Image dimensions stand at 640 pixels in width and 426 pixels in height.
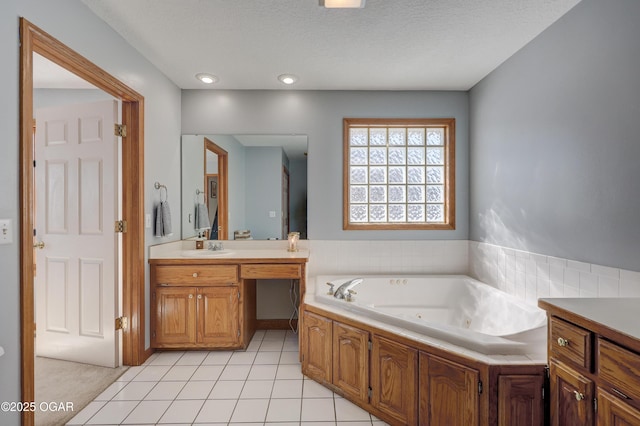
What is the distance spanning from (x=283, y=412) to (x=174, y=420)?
62cm

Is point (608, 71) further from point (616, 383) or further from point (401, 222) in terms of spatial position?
point (401, 222)

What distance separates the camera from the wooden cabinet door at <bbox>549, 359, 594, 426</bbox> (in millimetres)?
1170

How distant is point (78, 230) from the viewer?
2.49 metres

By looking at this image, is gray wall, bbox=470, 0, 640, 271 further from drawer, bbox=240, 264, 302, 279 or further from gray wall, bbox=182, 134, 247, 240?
gray wall, bbox=182, 134, 247, 240

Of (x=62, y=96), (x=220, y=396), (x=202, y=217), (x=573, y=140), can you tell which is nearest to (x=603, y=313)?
(x=573, y=140)

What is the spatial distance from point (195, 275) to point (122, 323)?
612 millimetres

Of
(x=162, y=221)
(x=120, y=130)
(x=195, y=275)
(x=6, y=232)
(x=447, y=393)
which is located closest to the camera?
(x=6, y=232)

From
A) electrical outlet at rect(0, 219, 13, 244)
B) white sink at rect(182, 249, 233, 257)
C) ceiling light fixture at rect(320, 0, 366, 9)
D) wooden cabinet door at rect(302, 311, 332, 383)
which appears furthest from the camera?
white sink at rect(182, 249, 233, 257)

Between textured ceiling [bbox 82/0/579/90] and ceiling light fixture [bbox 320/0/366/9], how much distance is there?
5 cm

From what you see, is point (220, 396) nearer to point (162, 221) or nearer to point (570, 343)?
point (162, 221)

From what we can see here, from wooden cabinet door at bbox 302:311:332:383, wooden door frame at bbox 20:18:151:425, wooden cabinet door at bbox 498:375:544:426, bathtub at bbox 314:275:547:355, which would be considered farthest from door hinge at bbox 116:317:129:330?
wooden cabinet door at bbox 498:375:544:426

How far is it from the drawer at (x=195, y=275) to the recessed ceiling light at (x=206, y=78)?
65.5 inches

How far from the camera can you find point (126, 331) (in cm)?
252

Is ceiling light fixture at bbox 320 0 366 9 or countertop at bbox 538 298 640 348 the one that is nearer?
countertop at bbox 538 298 640 348
